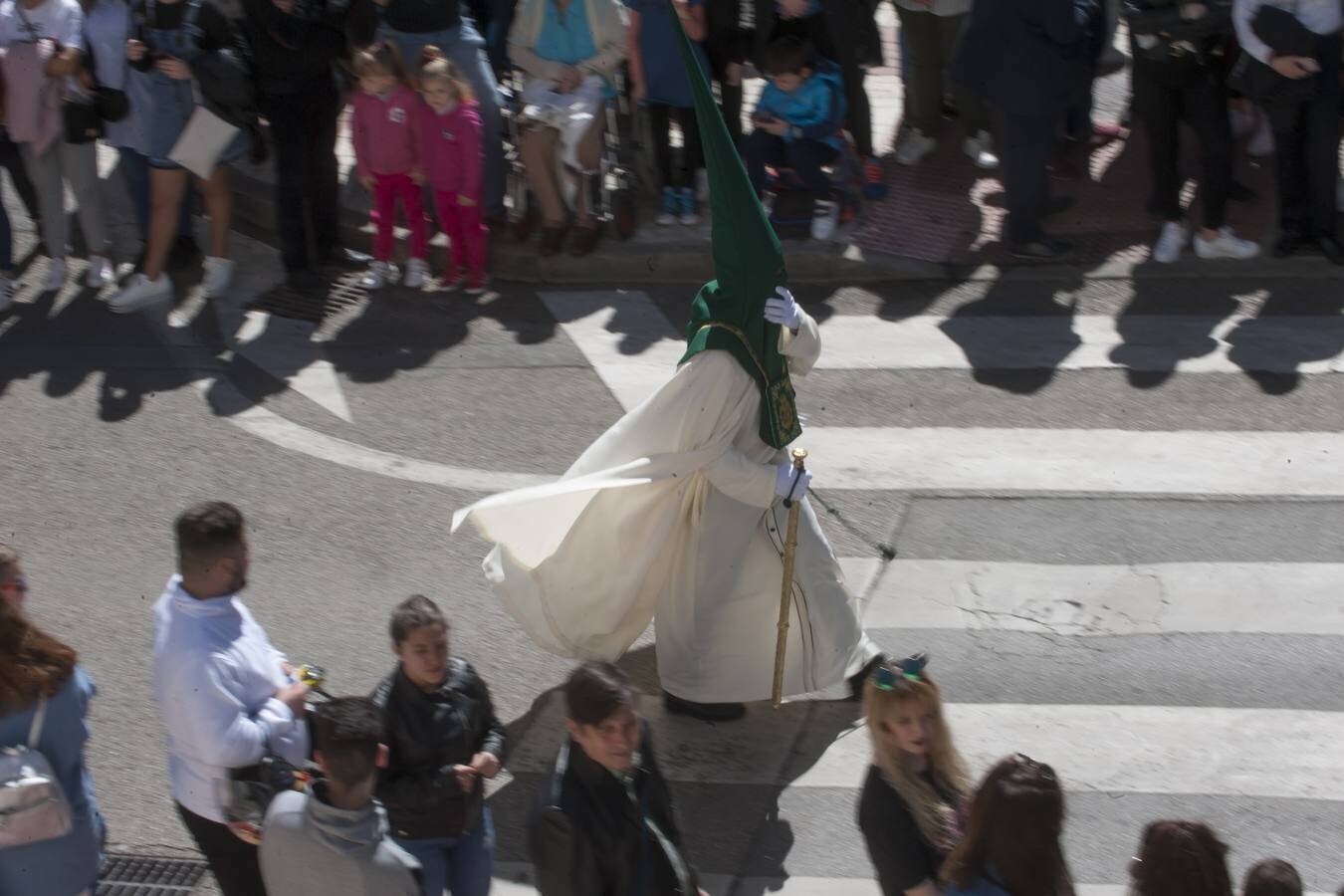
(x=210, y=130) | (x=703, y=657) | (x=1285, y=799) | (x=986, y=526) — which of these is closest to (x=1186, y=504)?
(x=986, y=526)

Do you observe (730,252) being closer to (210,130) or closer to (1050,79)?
(1050,79)

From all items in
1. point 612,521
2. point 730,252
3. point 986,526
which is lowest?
point 986,526

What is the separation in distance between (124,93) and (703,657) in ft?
19.7

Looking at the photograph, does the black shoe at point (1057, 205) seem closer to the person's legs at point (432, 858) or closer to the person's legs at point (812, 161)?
the person's legs at point (812, 161)

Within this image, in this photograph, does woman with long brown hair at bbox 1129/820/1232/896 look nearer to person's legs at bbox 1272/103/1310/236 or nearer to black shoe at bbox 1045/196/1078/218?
person's legs at bbox 1272/103/1310/236

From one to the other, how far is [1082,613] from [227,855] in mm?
3745

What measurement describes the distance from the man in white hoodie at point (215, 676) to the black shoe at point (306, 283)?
609 centimetres

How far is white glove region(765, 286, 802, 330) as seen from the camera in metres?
6.21

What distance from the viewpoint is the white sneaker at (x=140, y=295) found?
1075cm

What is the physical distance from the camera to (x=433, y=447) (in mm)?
9031

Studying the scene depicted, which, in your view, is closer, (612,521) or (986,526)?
(612,521)

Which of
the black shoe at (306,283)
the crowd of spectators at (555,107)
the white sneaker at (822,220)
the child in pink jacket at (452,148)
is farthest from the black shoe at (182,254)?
the white sneaker at (822,220)

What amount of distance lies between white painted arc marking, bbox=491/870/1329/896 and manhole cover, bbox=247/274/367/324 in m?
5.32

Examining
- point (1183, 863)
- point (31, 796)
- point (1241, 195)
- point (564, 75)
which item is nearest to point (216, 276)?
point (564, 75)
